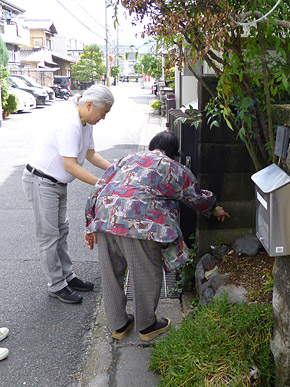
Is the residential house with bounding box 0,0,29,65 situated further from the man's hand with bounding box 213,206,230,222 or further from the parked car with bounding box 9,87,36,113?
the man's hand with bounding box 213,206,230,222

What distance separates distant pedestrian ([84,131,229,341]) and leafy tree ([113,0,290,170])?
55 cm

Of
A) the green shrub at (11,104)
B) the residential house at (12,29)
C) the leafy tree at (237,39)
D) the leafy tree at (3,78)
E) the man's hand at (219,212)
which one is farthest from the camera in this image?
the residential house at (12,29)

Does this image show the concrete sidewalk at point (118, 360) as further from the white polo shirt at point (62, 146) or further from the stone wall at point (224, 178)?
the white polo shirt at point (62, 146)

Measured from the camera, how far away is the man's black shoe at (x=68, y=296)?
158 inches

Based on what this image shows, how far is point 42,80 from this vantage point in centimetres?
4194

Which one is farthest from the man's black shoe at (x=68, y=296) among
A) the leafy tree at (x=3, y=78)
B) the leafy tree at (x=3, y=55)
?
the leafy tree at (x=3, y=55)

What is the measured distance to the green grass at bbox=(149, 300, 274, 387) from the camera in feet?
8.31

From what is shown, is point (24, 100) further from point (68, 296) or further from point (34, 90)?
point (68, 296)

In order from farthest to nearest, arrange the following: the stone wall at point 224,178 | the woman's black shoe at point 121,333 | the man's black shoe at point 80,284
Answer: the man's black shoe at point 80,284 → the stone wall at point 224,178 → the woman's black shoe at point 121,333

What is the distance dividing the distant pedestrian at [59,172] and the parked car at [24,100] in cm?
1912

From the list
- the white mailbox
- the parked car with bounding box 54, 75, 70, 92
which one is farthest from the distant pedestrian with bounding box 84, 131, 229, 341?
the parked car with bounding box 54, 75, 70, 92

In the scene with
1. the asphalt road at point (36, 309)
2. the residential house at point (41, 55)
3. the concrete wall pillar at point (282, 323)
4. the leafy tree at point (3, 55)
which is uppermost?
the residential house at point (41, 55)

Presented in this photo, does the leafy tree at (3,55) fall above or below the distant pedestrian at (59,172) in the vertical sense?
above

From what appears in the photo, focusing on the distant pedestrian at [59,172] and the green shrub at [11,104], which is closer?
the distant pedestrian at [59,172]
